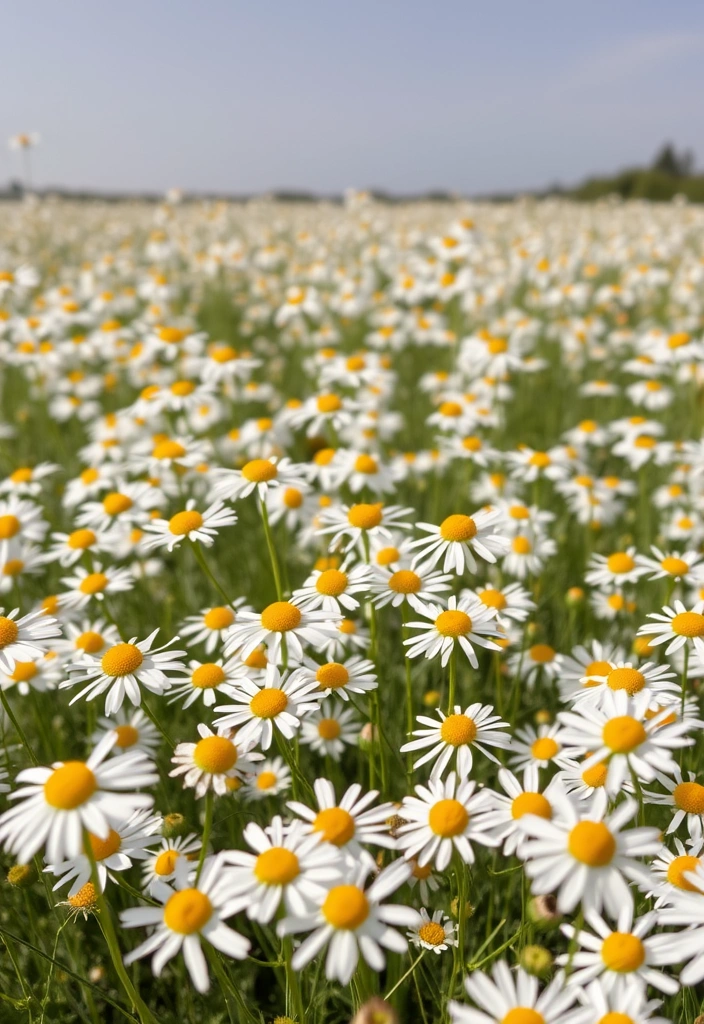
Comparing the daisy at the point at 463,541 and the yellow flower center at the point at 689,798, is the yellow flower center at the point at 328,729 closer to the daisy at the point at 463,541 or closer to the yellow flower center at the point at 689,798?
the daisy at the point at 463,541

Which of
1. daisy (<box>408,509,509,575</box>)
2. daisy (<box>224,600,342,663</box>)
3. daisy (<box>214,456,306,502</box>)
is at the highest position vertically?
daisy (<box>214,456,306,502</box>)

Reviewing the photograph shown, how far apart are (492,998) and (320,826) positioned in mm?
459

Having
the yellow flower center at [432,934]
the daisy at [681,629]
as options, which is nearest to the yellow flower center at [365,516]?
the daisy at [681,629]

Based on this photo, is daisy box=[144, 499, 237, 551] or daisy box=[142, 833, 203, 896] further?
daisy box=[144, 499, 237, 551]

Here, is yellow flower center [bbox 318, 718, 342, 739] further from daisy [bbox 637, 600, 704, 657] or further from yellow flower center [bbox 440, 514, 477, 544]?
daisy [bbox 637, 600, 704, 657]

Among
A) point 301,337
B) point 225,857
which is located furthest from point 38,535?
point 301,337

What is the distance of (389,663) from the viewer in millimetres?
3545

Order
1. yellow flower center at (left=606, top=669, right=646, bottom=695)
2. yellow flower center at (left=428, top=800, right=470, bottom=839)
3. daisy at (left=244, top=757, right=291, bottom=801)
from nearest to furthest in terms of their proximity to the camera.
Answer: yellow flower center at (left=428, top=800, right=470, bottom=839)
yellow flower center at (left=606, top=669, right=646, bottom=695)
daisy at (left=244, top=757, right=291, bottom=801)

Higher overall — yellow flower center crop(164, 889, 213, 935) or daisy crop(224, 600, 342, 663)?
daisy crop(224, 600, 342, 663)

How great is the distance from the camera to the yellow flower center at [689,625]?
222cm

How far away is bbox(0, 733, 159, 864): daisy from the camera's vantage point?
1409 millimetres

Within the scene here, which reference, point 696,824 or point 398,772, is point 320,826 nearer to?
point 696,824

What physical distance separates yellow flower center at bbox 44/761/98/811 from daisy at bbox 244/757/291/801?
109 cm

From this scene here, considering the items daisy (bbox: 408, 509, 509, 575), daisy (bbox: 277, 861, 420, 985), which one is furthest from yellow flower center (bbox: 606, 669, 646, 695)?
daisy (bbox: 277, 861, 420, 985)
